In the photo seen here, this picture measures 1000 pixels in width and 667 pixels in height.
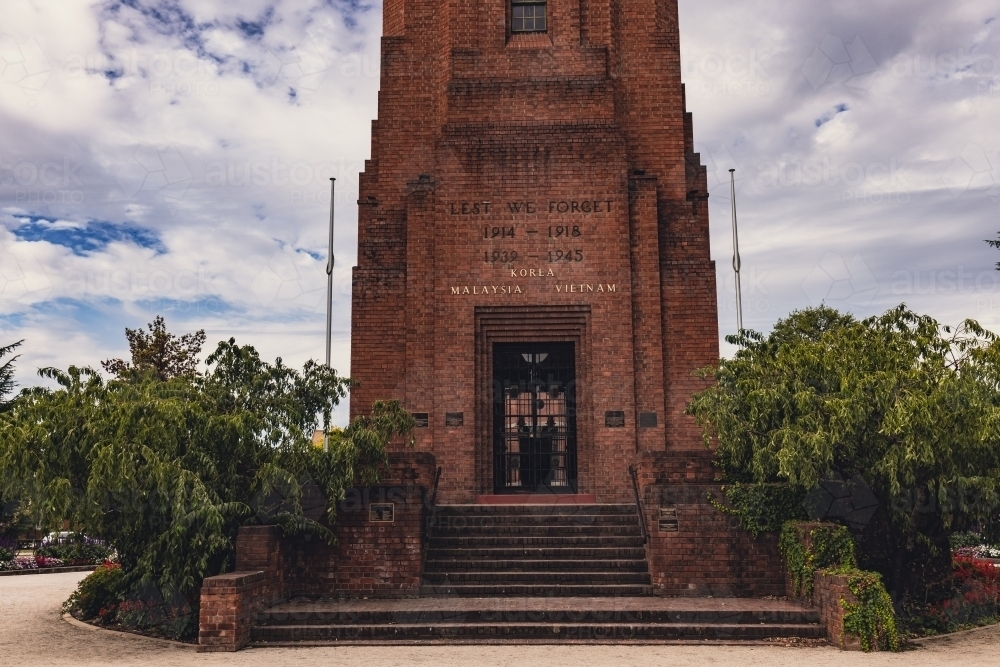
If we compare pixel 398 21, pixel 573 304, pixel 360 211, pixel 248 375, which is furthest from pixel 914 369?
pixel 398 21

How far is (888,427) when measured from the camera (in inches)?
377

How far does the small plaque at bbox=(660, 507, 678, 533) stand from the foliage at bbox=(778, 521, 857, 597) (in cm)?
156

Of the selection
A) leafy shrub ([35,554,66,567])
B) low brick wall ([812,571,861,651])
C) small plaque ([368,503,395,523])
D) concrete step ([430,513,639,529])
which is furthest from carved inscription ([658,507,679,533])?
leafy shrub ([35,554,66,567])

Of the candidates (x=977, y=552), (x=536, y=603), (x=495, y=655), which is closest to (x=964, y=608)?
(x=536, y=603)

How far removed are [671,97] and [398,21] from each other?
6.36 meters

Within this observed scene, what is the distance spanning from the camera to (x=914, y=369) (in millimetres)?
10070

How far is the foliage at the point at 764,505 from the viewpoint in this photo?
11.2m

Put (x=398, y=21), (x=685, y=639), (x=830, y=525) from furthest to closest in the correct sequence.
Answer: (x=398, y=21)
(x=830, y=525)
(x=685, y=639)

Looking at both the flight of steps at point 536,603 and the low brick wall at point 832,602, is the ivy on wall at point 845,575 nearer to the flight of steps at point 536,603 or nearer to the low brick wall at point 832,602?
the low brick wall at point 832,602

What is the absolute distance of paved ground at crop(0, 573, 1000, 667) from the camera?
8570mm

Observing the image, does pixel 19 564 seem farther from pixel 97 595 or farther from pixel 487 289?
pixel 487 289

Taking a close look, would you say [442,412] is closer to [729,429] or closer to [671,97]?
[729,429]

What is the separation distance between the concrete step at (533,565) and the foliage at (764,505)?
5.03ft

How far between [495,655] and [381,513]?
3203 mm
